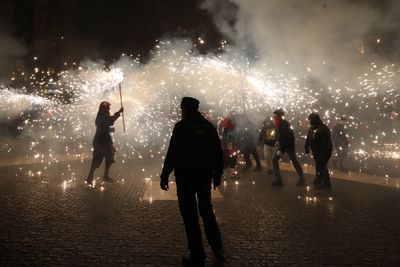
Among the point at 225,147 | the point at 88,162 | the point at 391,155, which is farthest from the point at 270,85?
the point at 88,162

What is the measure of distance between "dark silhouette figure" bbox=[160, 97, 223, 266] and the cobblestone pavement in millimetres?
368

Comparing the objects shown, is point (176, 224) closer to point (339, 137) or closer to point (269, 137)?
point (269, 137)

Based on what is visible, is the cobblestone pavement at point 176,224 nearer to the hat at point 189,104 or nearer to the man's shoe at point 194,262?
the man's shoe at point 194,262

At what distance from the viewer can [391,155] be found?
55.4ft

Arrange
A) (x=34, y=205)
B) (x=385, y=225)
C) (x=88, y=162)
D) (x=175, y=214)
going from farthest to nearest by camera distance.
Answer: (x=88, y=162) < (x=34, y=205) < (x=175, y=214) < (x=385, y=225)

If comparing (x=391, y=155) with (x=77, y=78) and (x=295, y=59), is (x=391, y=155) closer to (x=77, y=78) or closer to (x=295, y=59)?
(x=295, y=59)

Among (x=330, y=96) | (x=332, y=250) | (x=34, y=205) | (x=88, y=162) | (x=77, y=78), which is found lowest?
(x=332, y=250)

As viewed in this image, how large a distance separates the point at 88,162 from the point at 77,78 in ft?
24.3

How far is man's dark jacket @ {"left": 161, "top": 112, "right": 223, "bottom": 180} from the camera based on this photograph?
191 inches

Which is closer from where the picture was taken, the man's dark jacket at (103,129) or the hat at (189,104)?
the hat at (189,104)

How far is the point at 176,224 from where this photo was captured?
6328 mm

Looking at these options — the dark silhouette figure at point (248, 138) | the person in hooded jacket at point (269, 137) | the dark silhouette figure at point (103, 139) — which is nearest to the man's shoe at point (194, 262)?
the dark silhouette figure at point (103, 139)

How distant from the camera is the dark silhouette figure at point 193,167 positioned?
4.78 metres

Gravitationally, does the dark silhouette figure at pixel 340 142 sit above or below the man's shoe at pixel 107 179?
above
